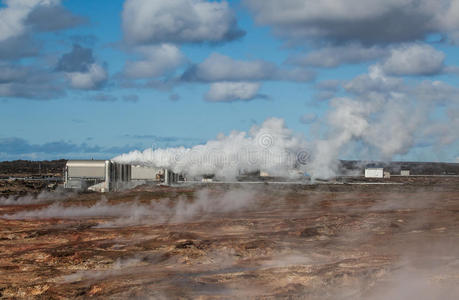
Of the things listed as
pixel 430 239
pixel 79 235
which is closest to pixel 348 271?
pixel 430 239

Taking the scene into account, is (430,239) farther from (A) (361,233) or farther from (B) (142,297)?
(B) (142,297)

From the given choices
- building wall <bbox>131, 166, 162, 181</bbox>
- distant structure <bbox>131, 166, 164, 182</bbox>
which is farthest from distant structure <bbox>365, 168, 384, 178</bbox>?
building wall <bbox>131, 166, 162, 181</bbox>

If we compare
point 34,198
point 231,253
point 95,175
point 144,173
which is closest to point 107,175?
point 95,175

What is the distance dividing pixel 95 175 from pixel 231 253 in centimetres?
6363

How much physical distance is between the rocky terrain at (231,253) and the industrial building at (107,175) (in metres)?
26.0

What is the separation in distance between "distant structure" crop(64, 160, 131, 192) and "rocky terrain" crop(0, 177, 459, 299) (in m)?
25.9

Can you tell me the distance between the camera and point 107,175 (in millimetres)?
89625

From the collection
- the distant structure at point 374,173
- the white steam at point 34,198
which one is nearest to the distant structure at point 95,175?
the white steam at point 34,198

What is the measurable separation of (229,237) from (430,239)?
43.5 ft

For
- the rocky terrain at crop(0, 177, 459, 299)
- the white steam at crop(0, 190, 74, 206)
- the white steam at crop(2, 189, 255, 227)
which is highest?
the white steam at crop(0, 190, 74, 206)

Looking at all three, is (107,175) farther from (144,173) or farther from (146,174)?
(146,174)

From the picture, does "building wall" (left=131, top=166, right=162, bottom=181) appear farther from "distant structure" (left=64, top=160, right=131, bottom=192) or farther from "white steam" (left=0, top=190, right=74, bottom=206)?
"white steam" (left=0, top=190, right=74, bottom=206)

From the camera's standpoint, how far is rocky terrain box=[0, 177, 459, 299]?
81.8 feet

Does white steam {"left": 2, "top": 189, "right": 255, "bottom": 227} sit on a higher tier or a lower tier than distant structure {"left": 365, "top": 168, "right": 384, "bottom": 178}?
lower
